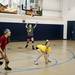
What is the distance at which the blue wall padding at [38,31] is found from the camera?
81.4ft

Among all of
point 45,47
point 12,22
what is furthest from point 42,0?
point 45,47

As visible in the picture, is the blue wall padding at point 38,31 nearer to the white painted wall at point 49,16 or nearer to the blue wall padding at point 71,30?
the white painted wall at point 49,16

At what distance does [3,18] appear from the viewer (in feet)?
80.1

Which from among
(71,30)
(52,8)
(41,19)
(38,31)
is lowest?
(71,30)

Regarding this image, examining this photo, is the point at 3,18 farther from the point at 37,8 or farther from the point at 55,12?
the point at 55,12

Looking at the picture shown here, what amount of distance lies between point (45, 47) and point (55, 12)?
19.4 meters

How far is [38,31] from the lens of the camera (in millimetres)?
27156

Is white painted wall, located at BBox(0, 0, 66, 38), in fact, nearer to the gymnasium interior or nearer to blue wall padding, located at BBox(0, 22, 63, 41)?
the gymnasium interior

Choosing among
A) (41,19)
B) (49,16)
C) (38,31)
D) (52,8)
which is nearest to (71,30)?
(49,16)

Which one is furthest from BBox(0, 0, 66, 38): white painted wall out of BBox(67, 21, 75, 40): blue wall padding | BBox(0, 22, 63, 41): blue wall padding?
BBox(67, 21, 75, 40): blue wall padding

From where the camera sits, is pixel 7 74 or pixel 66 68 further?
pixel 66 68

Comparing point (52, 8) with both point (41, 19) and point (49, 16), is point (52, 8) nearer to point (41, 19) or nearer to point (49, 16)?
point (49, 16)

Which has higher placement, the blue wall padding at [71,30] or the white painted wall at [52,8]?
the white painted wall at [52,8]

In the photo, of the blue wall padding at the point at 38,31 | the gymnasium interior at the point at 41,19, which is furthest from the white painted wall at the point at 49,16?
the blue wall padding at the point at 38,31
